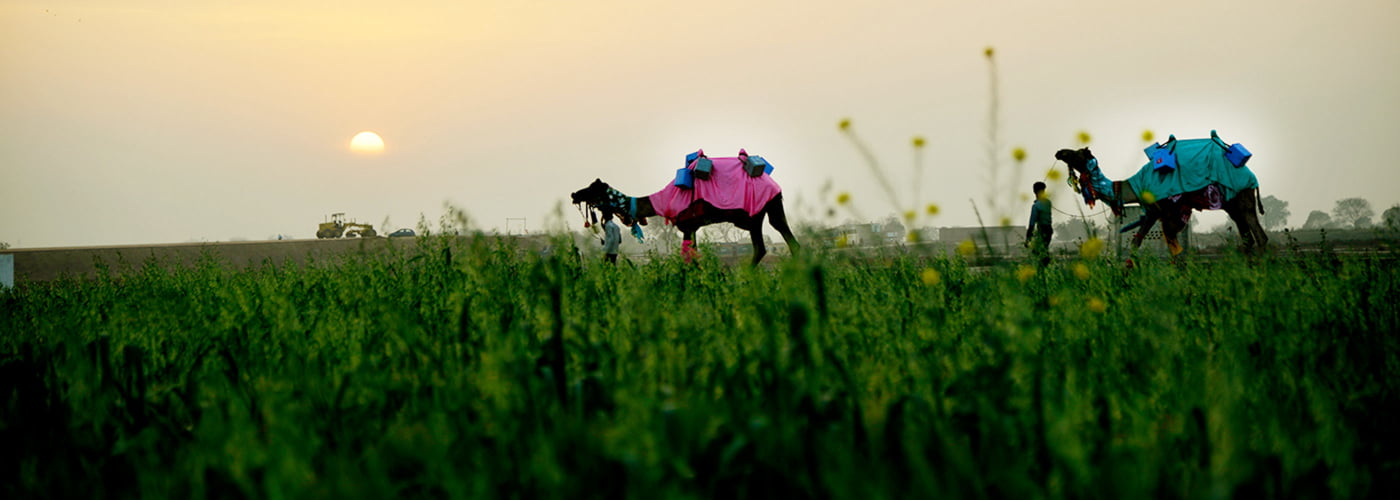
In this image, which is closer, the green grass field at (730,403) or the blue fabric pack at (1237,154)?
the green grass field at (730,403)

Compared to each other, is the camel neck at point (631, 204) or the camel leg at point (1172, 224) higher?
the camel neck at point (631, 204)

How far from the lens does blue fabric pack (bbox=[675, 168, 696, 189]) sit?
1175cm

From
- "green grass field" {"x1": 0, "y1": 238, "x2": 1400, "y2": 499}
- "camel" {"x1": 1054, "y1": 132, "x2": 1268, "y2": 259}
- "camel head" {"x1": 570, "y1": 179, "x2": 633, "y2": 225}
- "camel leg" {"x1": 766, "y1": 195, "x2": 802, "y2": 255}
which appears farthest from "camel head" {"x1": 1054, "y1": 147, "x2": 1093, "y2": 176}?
"green grass field" {"x1": 0, "y1": 238, "x2": 1400, "y2": 499}

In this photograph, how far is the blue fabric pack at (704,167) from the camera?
38.2 feet

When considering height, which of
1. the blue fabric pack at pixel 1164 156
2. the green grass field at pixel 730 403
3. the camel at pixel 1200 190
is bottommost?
the green grass field at pixel 730 403

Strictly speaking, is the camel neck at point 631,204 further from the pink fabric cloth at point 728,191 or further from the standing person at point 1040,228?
the standing person at point 1040,228

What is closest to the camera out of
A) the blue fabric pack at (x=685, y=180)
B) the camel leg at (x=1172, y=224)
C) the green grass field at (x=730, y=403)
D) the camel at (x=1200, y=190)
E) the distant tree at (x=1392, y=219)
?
the green grass field at (x=730, y=403)

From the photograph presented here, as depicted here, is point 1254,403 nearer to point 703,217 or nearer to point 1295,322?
point 1295,322

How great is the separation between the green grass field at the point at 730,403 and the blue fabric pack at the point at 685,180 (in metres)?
7.85

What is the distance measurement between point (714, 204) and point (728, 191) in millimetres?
269

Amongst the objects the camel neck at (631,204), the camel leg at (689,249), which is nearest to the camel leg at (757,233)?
the camel neck at (631,204)

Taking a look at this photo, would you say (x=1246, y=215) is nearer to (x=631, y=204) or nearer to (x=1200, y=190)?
(x=1200, y=190)

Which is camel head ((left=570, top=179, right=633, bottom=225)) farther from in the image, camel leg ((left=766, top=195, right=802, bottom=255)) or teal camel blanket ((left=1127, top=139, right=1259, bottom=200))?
teal camel blanket ((left=1127, top=139, right=1259, bottom=200))

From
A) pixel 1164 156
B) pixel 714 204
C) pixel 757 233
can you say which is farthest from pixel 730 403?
pixel 1164 156
